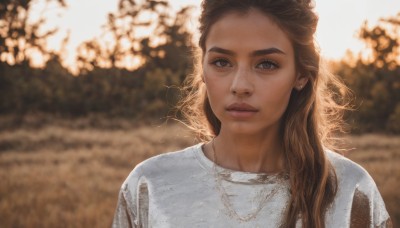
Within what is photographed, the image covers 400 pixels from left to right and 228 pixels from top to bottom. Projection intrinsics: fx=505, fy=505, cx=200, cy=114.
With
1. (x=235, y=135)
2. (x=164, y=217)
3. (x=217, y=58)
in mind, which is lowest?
(x=164, y=217)

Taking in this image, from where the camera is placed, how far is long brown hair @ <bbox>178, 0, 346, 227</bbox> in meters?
2.04

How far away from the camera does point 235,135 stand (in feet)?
7.20

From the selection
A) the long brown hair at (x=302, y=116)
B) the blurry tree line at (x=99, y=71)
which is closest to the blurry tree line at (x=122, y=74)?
the blurry tree line at (x=99, y=71)

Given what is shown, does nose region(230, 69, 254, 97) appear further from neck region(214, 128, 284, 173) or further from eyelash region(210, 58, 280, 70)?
neck region(214, 128, 284, 173)

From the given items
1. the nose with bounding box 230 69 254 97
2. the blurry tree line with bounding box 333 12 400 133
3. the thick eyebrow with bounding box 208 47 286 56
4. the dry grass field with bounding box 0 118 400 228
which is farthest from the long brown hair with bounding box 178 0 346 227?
the blurry tree line with bounding box 333 12 400 133

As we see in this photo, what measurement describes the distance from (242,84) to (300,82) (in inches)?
15.1

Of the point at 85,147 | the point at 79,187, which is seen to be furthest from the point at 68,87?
the point at 79,187

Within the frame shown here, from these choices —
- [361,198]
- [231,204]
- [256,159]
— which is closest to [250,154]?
[256,159]

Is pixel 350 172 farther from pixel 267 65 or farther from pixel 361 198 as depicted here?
pixel 267 65

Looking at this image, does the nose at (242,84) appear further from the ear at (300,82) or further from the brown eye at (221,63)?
the ear at (300,82)

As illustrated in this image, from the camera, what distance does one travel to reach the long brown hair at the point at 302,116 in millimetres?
2041

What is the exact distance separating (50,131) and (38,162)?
5655mm

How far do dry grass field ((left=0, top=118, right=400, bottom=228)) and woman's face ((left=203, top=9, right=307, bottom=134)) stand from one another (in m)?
1.26

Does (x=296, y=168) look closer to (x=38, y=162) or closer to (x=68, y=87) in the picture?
(x=38, y=162)
